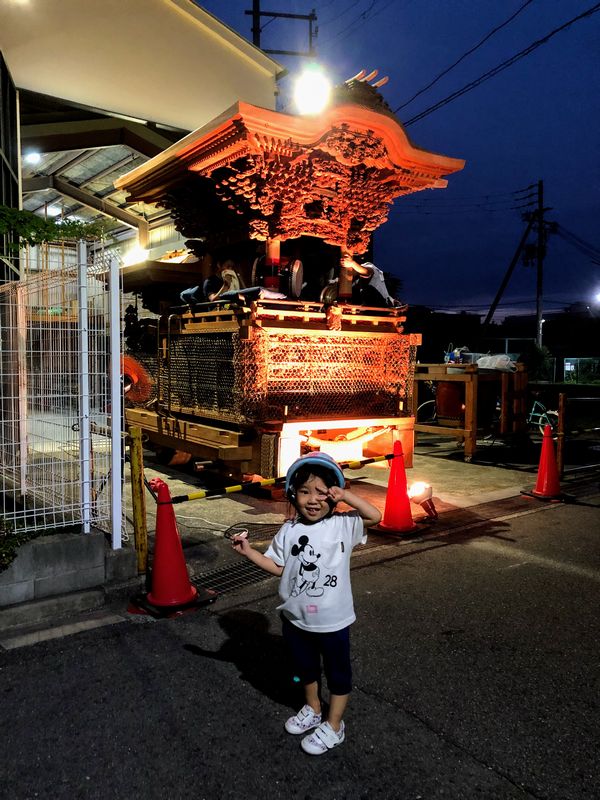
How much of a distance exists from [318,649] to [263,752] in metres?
0.53

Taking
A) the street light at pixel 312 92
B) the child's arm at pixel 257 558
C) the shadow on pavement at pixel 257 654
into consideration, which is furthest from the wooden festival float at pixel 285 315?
the child's arm at pixel 257 558

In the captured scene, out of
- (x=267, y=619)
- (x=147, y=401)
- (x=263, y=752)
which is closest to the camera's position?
(x=263, y=752)

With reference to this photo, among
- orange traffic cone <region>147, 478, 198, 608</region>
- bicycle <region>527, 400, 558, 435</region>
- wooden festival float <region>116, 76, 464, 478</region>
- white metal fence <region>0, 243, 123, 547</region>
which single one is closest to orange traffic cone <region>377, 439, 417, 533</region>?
wooden festival float <region>116, 76, 464, 478</region>

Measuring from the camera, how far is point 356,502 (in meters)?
2.86

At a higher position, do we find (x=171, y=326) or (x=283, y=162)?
(x=283, y=162)

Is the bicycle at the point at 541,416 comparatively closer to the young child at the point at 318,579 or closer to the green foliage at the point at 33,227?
the green foliage at the point at 33,227

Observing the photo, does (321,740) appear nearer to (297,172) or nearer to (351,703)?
(351,703)

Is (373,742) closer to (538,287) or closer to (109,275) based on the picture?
(109,275)

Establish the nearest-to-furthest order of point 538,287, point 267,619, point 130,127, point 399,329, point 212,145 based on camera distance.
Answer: point 267,619, point 212,145, point 399,329, point 130,127, point 538,287

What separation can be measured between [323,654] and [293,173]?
7696 millimetres

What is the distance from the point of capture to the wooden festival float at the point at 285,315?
8219 mm

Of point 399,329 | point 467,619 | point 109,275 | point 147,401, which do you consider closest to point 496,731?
point 467,619

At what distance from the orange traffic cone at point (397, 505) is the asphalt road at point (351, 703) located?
4.46 feet

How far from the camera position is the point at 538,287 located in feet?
114
